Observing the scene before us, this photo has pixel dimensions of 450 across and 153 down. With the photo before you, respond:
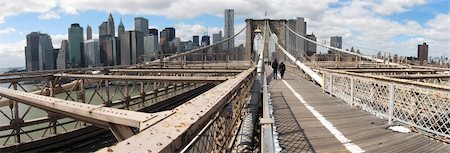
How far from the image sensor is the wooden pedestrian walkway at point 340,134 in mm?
5910

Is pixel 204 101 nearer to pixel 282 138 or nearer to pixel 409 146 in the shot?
pixel 282 138

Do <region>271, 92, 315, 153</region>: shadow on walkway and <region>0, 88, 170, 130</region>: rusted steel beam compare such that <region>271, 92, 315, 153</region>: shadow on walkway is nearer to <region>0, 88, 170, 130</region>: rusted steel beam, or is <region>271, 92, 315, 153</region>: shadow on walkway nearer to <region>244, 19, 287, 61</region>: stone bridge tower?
<region>0, 88, 170, 130</region>: rusted steel beam

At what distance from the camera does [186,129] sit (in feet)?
7.11

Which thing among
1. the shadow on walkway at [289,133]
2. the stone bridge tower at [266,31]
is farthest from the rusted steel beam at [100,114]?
the stone bridge tower at [266,31]

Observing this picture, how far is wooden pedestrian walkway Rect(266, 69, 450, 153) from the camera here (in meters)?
5.91

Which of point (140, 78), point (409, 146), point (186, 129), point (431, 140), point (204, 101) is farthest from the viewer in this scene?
point (140, 78)

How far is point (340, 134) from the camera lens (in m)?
6.91

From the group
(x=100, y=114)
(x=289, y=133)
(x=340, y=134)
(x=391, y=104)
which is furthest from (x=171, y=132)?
(x=391, y=104)

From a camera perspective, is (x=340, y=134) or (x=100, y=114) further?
(x=340, y=134)

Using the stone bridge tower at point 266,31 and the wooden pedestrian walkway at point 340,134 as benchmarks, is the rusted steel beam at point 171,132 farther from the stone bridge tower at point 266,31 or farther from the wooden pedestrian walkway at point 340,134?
the stone bridge tower at point 266,31

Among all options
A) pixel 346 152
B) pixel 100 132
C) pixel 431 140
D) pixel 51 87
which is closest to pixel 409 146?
pixel 431 140

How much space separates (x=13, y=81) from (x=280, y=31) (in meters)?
57.4

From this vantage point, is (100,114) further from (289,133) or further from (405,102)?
(405,102)

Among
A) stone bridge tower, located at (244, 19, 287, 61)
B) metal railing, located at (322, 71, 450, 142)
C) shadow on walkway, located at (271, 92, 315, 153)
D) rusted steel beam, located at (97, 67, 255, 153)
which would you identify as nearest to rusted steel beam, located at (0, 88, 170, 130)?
rusted steel beam, located at (97, 67, 255, 153)
